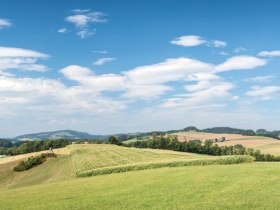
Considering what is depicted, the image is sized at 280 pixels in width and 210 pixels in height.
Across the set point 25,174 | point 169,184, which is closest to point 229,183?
point 169,184

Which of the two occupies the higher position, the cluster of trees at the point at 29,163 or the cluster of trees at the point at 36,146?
the cluster of trees at the point at 36,146

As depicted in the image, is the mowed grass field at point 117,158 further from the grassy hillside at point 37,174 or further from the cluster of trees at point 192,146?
the cluster of trees at point 192,146

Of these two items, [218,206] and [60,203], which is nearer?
[218,206]

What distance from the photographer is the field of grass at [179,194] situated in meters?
26.9

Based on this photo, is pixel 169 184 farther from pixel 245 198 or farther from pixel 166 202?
pixel 245 198

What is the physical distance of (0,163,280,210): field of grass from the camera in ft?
88.1

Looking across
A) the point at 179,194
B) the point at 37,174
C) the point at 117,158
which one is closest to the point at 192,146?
the point at 117,158

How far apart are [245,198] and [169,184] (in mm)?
10784

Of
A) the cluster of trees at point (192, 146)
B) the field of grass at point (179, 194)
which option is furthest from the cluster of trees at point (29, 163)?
the cluster of trees at point (192, 146)

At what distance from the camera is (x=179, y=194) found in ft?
102

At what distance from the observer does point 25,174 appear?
77625 millimetres

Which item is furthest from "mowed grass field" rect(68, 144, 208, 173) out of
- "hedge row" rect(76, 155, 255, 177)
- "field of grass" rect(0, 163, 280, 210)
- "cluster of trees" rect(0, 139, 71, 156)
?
"cluster of trees" rect(0, 139, 71, 156)

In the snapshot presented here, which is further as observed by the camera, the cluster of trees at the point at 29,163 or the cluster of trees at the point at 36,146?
the cluster of trees at the point at 36,146

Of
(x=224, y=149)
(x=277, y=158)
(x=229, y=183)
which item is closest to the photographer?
(x=229, y=183)
